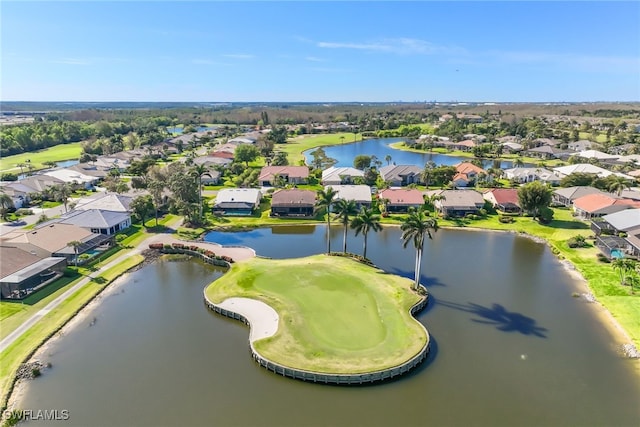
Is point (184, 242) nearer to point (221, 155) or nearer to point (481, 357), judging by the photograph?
point (481, 357)

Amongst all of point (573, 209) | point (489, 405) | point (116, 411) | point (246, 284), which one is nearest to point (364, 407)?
point (489, 405)

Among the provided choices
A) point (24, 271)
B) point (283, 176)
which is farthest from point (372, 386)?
point (283, 176)

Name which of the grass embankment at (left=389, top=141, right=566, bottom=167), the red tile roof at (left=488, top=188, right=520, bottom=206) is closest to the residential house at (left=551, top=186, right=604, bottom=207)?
the red tile roof at (left=488, top=188, right=520, bottom=206)

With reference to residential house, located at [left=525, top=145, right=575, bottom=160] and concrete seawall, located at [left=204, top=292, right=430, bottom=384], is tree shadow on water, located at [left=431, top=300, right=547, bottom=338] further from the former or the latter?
residential house, located at [left=525, top=145, right=575, bottom=160]

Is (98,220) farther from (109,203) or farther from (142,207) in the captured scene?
(109,203)

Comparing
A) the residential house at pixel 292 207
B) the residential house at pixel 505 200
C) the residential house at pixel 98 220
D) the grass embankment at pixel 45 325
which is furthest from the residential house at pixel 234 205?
the residential house at pixel 505 200
